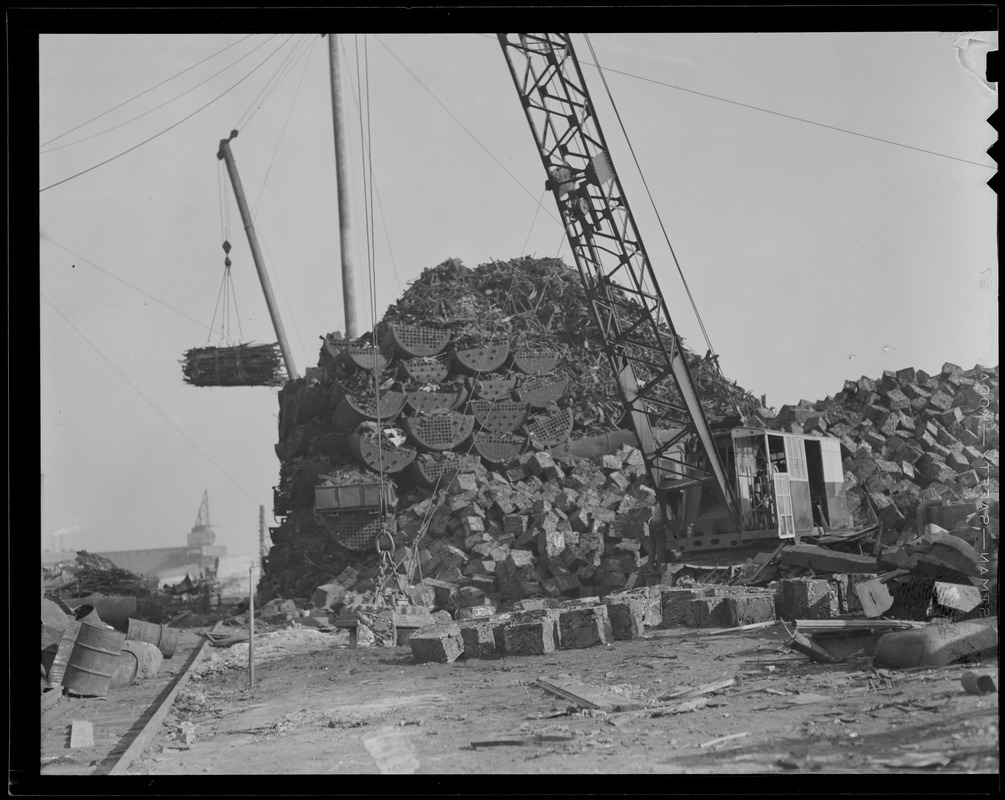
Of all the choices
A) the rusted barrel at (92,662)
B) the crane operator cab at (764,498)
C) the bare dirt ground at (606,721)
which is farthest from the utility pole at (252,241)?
the bare dirt ground at (606,721)

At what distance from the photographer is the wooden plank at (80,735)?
7536 millimetres

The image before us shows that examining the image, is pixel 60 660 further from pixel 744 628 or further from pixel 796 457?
pixel 796 457

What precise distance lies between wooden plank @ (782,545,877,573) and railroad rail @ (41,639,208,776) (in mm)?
7244

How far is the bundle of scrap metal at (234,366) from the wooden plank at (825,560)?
1268 cm

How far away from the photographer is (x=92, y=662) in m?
9.84

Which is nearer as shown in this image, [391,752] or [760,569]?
[391,752]

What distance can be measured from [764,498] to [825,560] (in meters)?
2.17

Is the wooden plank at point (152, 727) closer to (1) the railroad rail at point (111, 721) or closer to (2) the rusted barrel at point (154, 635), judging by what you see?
(1) the railroad rail at point (111, 721)

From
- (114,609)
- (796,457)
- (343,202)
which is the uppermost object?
(343,202)

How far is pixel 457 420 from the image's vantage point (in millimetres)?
17562

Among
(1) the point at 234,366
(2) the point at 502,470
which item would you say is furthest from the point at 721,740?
(1) the point at 234,366

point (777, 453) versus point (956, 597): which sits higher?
point (777, 453)

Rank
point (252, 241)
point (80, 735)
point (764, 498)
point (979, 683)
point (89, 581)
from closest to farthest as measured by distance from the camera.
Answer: point (979, 683) < point (80, 735) < point (764, 498) < point (89, 581) < point (252, 241)
